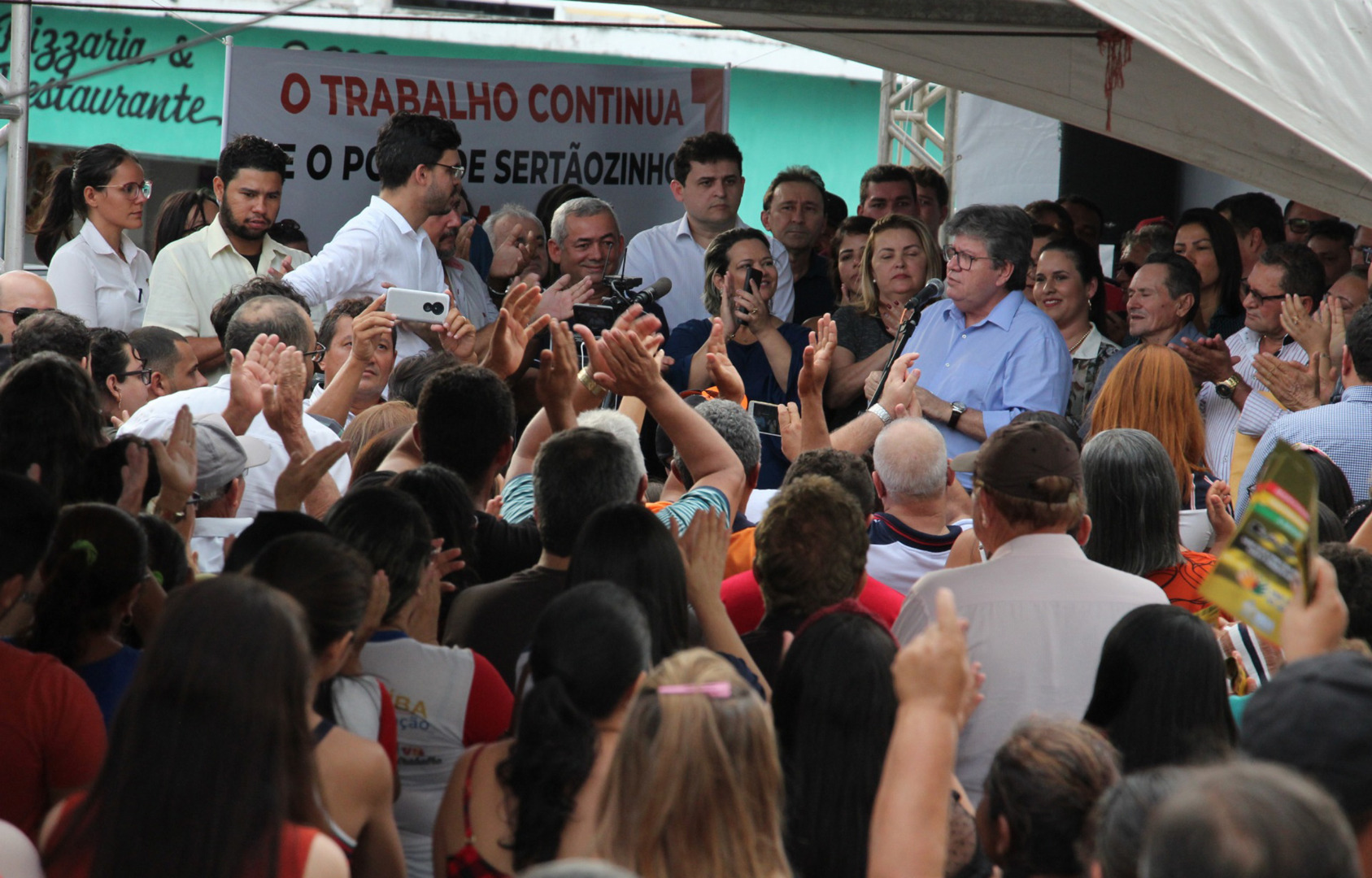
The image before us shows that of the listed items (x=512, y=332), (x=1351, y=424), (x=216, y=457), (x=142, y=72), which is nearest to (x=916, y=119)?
(x=1351, y=424)

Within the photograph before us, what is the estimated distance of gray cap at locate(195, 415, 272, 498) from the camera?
11.8 ft

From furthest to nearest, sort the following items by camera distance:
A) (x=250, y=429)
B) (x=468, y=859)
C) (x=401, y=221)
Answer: (x=401, y=221), (x=250, y=429), (x=468, y=859)

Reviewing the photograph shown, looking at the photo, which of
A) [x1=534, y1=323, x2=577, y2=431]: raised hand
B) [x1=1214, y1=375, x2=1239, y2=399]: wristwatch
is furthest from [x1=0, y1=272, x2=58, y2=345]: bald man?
[x1=1214, y1=375, x2=1239, y2=399]: wristwatch

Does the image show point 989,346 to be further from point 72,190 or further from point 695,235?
point 72,190

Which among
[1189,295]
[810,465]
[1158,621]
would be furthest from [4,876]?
[1189,295]

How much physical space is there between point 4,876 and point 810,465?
7.23 feet

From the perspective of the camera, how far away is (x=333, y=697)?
238 cm

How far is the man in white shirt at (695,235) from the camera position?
6.61 m

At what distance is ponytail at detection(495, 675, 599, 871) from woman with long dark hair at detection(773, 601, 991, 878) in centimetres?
41

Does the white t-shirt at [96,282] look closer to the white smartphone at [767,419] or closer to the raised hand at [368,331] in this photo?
the raised hand at [368,331]

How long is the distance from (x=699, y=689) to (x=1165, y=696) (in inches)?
37.2

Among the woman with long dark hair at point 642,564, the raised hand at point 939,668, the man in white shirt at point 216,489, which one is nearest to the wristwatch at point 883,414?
the man in white shirt at point 216,489

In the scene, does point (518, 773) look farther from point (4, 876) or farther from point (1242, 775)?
point (1242, 775)

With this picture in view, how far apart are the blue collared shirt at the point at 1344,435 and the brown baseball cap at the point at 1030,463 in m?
1.45
